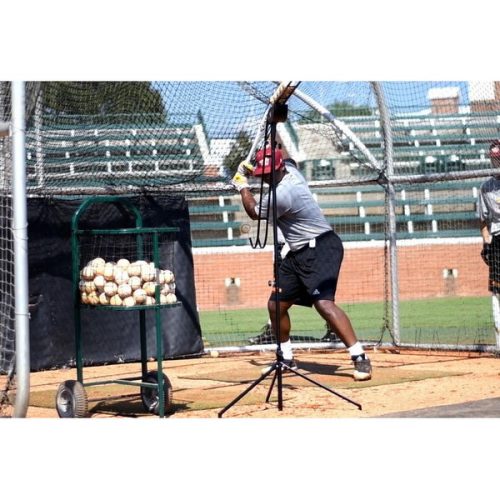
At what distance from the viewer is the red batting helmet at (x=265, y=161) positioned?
8594mm

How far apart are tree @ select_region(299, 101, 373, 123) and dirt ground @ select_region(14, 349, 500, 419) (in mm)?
3167

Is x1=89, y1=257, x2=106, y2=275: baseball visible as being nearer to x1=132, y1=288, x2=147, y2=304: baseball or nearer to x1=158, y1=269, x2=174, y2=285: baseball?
x1=132, y1=288, x2=147, y2=304: baseball

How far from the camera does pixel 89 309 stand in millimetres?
11141

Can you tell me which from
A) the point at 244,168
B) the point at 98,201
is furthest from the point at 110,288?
the point at 244,168

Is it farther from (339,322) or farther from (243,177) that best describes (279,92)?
(339,322)

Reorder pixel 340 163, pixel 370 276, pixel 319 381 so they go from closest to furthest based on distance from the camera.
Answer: pixel 319 381, pixel 340 163, pixel 370 276

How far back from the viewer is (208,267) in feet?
59.1

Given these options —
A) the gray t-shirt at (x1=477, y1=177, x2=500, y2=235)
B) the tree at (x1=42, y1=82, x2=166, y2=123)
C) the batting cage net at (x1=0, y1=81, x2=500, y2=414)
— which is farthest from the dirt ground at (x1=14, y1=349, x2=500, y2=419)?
the tree at (x1=42, y1=82, x2=166, y2=123)

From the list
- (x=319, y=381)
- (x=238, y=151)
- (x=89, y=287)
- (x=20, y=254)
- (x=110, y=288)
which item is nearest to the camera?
(x=20, y=254)

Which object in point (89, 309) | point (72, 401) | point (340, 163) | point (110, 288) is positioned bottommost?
point (72, 401)

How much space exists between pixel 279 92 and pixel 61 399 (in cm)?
295

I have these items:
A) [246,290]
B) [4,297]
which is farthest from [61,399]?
[246,290]

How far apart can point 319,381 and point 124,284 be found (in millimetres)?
2616

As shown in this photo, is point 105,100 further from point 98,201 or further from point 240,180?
point 240,180
